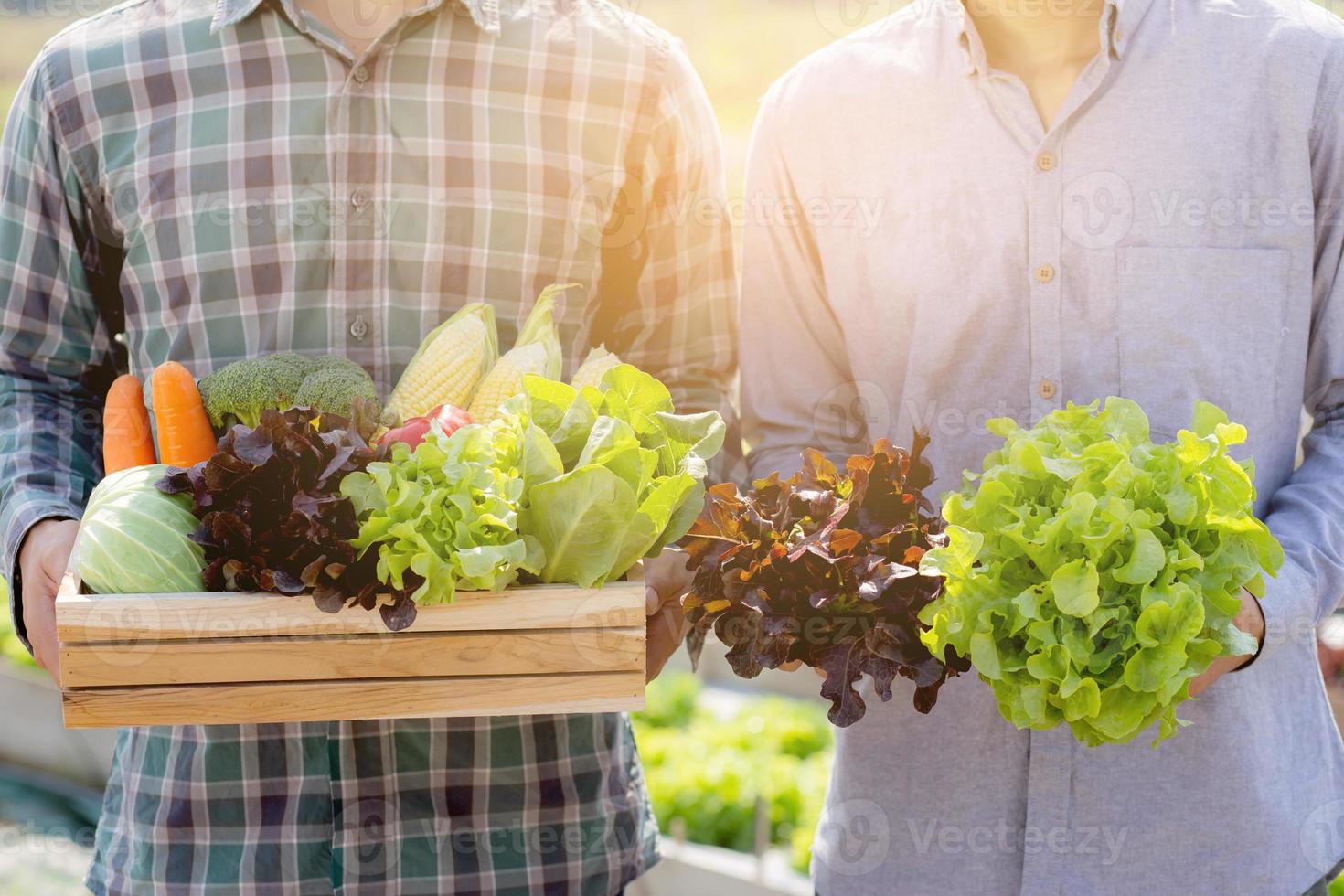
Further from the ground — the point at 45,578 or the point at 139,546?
the point at 139,546

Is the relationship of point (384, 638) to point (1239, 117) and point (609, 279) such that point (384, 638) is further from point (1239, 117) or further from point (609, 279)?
point (1239, 117)

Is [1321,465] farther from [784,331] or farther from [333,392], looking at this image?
[333,392]

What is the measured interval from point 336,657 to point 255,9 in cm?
133

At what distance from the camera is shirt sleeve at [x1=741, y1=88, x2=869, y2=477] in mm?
2438

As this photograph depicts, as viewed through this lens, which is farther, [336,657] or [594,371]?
[594,371]

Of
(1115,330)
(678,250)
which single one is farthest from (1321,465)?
(678,250)

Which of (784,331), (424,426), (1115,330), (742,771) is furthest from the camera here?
(742,771)

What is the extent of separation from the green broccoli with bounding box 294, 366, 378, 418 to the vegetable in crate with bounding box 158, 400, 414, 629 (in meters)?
0.10

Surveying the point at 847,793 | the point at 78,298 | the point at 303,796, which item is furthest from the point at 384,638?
the point at 78,298

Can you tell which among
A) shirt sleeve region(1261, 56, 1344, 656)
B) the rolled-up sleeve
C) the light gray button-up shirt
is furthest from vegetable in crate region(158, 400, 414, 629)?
shirt sleeve region(1261, 56, 1344, 656)

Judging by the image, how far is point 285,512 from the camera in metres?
1.78

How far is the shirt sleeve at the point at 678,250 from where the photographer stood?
2.48 meters

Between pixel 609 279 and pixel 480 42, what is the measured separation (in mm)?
557

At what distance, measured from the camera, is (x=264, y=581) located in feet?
5.72
